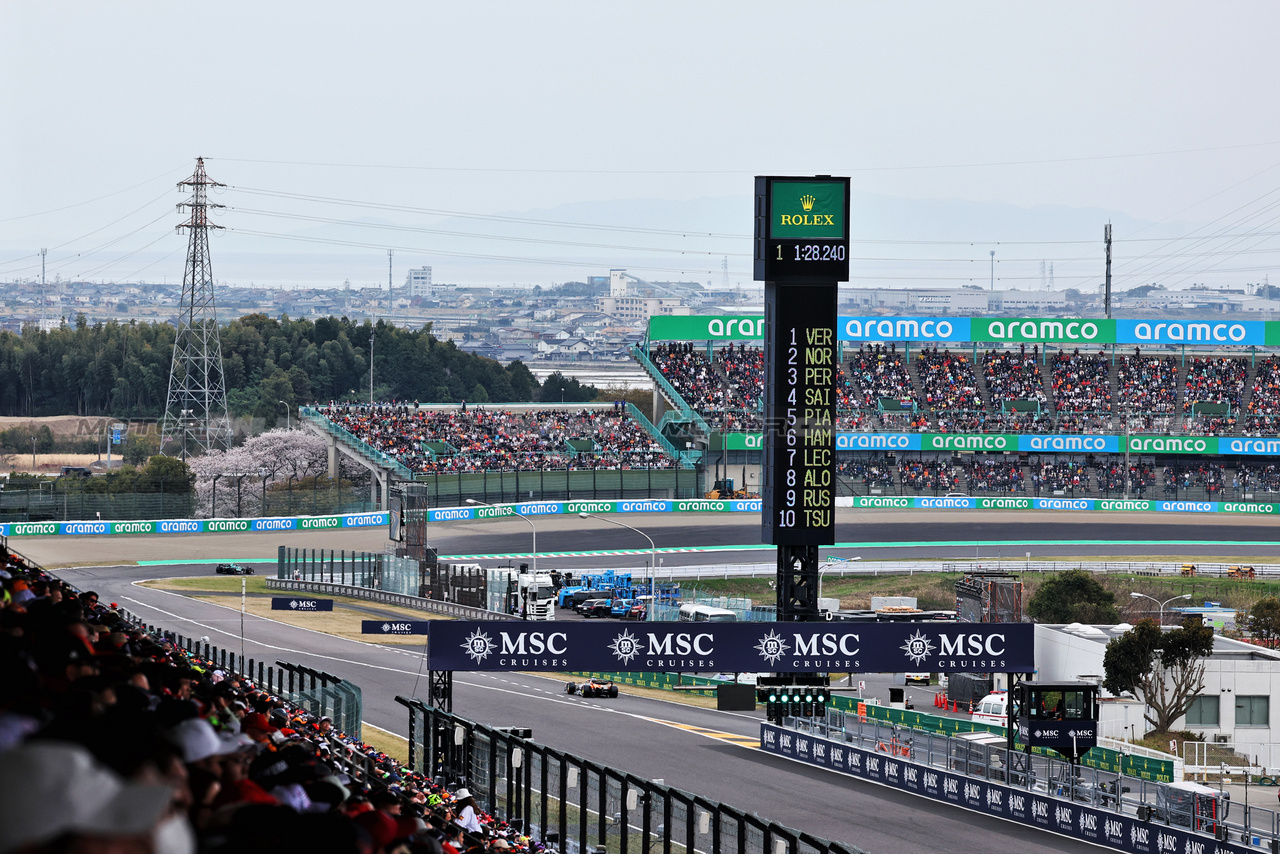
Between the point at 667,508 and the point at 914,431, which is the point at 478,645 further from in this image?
the point at 914,431

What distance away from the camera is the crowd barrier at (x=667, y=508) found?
79688 millimetres

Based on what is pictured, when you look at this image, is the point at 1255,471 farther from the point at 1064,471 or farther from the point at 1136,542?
the point at 1136,542

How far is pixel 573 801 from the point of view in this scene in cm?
3075

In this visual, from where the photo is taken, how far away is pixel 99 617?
16172 mm

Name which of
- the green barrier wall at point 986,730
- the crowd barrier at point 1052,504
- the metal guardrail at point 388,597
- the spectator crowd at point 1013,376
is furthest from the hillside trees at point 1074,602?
the spectator crowd at point 1013,376

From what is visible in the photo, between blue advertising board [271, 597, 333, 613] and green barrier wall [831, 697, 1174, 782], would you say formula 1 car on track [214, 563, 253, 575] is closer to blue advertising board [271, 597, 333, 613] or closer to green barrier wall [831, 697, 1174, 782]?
blue advertising board [271, 597, 333, 613]

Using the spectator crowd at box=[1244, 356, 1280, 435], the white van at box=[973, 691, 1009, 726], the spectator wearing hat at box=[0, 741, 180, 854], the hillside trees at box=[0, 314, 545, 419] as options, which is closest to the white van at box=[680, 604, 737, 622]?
the white van at box=[973, 691, 1009, 726]

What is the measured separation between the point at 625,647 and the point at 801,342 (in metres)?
9.78

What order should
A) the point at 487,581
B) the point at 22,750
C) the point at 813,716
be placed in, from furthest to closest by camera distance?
the point at 487,581 → the point at 813,716 → the point at 22,750

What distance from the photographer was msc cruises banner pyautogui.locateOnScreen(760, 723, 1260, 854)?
27.2 m

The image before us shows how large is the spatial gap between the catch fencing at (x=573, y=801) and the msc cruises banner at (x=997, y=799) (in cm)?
461

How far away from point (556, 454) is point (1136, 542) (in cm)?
3572

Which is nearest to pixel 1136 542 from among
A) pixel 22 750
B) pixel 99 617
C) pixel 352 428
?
pixel 352 428

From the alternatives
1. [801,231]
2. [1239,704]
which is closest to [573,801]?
[801,231]
